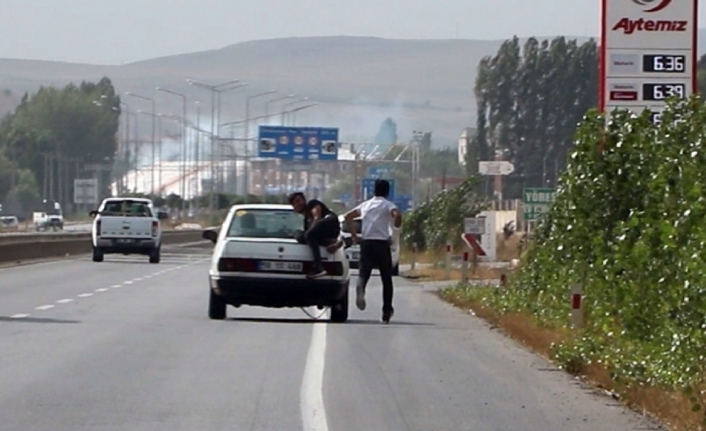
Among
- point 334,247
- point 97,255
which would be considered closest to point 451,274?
point 97,255

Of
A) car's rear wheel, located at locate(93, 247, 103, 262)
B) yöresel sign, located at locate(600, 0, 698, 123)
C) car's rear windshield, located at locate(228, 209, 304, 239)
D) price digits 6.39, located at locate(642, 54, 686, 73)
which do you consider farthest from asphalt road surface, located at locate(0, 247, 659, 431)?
car's rear wheel, located at locate(93, 247, 103, 262)

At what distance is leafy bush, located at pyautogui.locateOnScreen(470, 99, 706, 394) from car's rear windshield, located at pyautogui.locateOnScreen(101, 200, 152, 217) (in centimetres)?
2487

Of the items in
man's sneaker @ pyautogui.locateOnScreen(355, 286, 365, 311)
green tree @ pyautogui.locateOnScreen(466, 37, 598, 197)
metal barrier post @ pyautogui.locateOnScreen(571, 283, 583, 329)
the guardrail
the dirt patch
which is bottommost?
the dirt patch

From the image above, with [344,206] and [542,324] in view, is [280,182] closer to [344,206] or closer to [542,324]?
[344,206]

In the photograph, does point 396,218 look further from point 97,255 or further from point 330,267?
point 97,255

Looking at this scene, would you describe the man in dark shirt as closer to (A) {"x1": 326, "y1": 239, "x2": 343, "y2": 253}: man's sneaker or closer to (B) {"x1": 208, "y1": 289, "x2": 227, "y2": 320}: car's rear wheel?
(A) {"x1": 326, "y1": 239, "x2": 343, "y2": 253}: man's sneaker

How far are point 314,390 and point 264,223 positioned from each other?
9800 mm

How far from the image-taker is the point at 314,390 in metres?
15.1

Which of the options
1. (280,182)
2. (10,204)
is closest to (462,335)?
(10,204)

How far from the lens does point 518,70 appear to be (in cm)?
12306

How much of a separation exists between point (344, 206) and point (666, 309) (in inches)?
4564

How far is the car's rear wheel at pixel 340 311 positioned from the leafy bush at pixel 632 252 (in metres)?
2.45

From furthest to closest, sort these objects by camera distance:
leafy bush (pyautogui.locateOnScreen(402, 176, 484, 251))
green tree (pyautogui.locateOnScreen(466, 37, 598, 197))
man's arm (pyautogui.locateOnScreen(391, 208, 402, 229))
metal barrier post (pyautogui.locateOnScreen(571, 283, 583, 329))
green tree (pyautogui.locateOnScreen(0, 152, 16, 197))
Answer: green tree (pyautogui.locateOnScreen(0, 152, 16, 197)) → green tree (pyautogui.locateOnScreen(466, 37, 598, 197)) → leafy bush (pyautogui.locateOnScreen(402, 176, 484, 251)) → man's arm (pyautogui.locateOnScreen(391, 208, 402, 229)) → metal barrier post (pyautogui.locateOnScreen(571, 283, 583, 329))

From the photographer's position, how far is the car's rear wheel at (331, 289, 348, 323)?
24.1m
